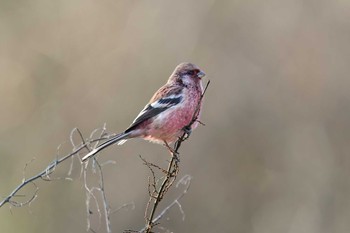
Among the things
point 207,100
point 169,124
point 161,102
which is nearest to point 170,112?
point 169,124

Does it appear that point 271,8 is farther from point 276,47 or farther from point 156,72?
point 156,72

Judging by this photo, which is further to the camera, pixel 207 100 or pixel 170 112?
pixel 207 100

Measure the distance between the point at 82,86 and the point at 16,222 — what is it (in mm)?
2430

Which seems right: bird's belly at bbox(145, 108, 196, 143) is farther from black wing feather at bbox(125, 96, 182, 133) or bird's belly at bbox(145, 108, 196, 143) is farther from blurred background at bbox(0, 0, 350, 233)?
blurred background at bbox(0, 0, 350, 233)

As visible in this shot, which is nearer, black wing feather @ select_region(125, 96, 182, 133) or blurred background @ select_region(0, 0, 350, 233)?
black wing feather @ select_region(125, 96, 182, 133)

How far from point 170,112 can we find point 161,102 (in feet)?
1.03

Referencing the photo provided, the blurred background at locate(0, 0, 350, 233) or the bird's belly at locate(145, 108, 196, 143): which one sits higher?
the blurred background at locate(0, 0, 350, 233)

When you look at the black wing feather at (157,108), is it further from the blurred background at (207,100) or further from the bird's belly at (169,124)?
the blurred background at (207,100)

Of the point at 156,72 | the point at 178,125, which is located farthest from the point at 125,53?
the point at 178,125

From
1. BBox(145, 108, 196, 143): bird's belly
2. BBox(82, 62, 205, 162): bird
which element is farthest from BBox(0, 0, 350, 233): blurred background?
BBox(145, 108, 196, 143): bird's belly

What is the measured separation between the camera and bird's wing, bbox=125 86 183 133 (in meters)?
6.54

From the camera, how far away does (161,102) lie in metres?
6.75

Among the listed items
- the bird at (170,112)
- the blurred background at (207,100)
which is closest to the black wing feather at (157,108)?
the bird at (170,112)

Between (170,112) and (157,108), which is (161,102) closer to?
(157,108)
